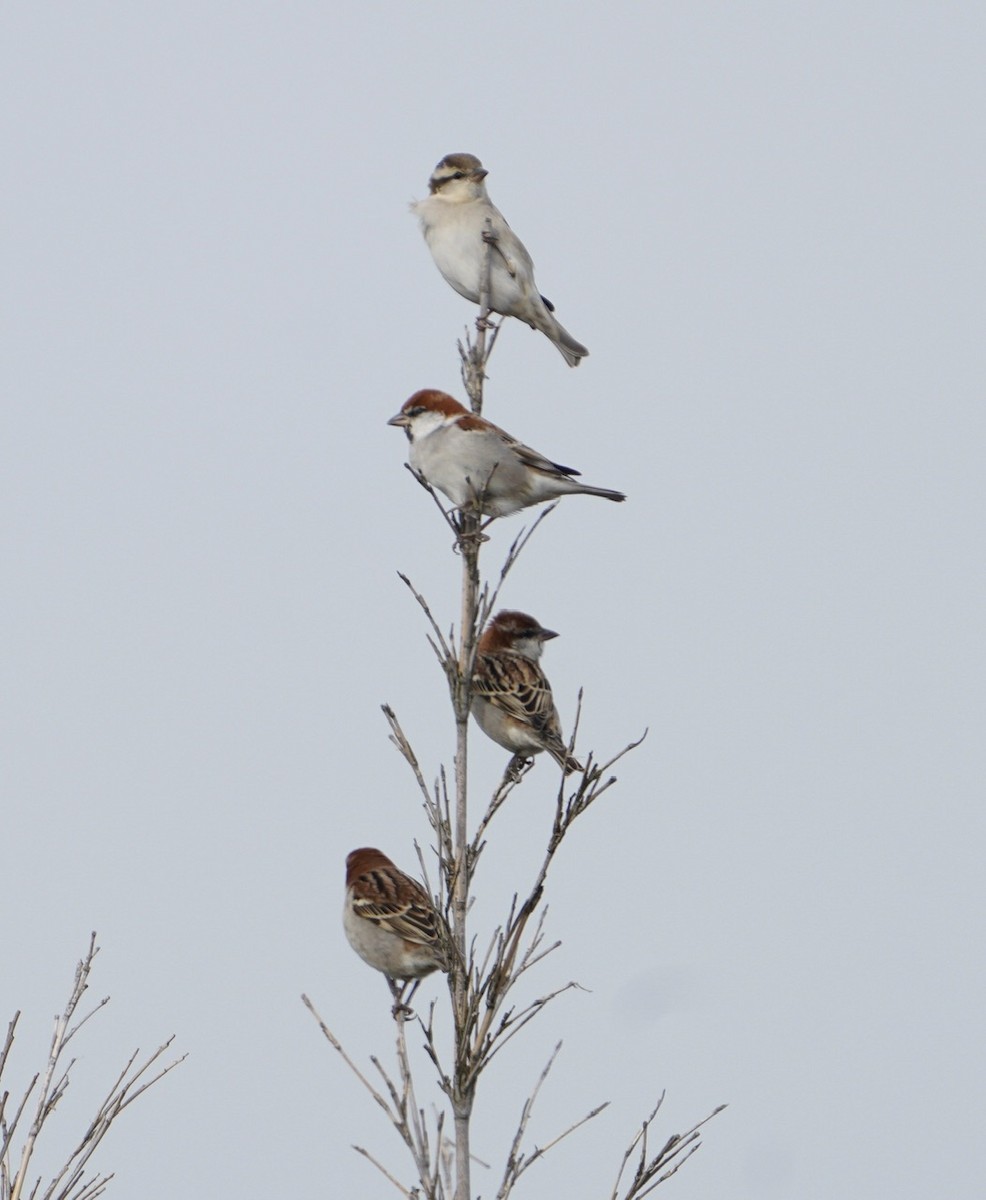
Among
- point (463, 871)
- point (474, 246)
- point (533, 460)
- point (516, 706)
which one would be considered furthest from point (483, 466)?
point (474, 246)

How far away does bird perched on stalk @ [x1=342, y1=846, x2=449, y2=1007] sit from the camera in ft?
24.6

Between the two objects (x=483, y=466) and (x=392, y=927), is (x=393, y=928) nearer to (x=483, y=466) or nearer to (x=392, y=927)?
(x=392, y=927)

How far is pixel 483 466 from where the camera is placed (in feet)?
22.3

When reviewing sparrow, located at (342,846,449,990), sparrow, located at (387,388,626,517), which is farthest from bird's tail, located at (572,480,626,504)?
sparrow, located at (342,846,449,990)

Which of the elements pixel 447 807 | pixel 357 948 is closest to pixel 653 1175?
pixel 447 807

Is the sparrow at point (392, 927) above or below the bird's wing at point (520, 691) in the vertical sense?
below

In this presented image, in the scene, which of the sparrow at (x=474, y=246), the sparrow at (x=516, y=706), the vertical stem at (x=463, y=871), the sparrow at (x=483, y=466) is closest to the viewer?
the vertical stem at (x=463, y=871)

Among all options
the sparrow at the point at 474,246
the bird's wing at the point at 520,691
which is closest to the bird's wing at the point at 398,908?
the bird's wing at the point at 520,691

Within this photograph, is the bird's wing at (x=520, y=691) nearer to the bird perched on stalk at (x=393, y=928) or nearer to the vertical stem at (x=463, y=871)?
the bird perched on stalk at (x=393, y=928)

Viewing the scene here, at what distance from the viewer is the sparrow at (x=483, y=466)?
22.4 feet

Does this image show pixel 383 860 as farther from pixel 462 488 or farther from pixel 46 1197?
pixel 46 1197

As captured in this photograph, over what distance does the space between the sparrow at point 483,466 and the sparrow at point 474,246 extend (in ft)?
8.77

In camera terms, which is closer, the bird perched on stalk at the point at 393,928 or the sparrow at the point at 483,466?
the sparrow at the point at 483,466

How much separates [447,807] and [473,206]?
534cm
